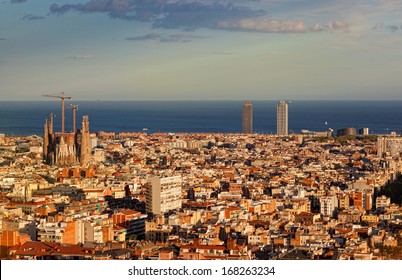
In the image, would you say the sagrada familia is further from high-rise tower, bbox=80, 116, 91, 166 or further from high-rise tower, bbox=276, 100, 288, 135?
high-rise tower, bbox=276, 100, 288, 135

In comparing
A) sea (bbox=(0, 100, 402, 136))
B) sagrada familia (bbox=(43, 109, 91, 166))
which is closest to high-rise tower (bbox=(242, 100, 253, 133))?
sea (bbox=(0, 100, 402, 136))

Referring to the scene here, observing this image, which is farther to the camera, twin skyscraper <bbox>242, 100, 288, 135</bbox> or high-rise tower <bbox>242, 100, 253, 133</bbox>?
twin skyscraper <bbox>242, 100, 288, 135</bbox>

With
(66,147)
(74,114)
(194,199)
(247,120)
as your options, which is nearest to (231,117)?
(247,120)

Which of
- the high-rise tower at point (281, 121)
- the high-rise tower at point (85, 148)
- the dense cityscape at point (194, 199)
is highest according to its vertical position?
the high-rise tower at point (281, 121)

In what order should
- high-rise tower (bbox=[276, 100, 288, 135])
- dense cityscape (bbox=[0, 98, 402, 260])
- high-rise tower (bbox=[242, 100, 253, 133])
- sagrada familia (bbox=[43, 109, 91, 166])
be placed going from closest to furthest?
dense cityscape (bbox=[0, 98, 402, 260]) < sagrada familia (bbox=[43, 109, 91, 166]) < high-rise tower (bbox=[242, 100, 253, 133]) < high-rise tower (bbox=[276, 100, 288, 135])

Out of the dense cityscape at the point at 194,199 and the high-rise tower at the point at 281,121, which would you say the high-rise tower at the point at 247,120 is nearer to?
the high-rise tower at the point at 281,121

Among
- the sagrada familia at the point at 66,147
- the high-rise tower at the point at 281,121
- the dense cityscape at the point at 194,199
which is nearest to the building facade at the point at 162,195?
the dense cityscape at the point at 194,199
